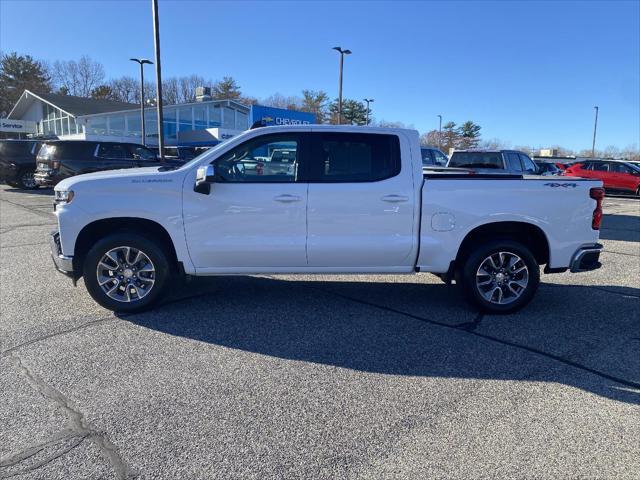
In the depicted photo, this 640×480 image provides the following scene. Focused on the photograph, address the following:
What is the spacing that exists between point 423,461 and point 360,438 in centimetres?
40

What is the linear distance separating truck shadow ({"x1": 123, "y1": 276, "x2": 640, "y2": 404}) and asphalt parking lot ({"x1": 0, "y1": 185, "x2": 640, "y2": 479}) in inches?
0.9

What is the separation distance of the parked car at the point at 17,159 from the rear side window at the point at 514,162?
1741 cm

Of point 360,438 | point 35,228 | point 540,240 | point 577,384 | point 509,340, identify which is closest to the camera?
point 360,438

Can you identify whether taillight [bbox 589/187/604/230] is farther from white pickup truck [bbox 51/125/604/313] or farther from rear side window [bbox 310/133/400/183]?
rear side window [bbox 310/133/400/183]

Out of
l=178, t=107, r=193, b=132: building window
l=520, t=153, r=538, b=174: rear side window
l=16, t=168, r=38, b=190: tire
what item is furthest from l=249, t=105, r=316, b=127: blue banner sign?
l=520, t=153, r=538, b=174: rear side window

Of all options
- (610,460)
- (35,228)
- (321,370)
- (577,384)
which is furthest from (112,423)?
(35,228)

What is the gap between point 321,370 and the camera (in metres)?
3.82

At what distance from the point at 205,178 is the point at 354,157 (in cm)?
157

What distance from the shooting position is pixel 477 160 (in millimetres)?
13688

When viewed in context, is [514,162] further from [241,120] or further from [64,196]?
[241,120]

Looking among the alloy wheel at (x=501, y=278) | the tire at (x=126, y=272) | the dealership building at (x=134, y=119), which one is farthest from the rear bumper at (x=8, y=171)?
the alloy wheel at (x=501, y=278)

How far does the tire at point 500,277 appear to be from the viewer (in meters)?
5.09

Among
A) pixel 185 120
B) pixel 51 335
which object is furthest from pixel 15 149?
pixel 185 120

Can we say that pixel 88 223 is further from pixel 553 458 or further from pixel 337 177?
pixel 553 458
